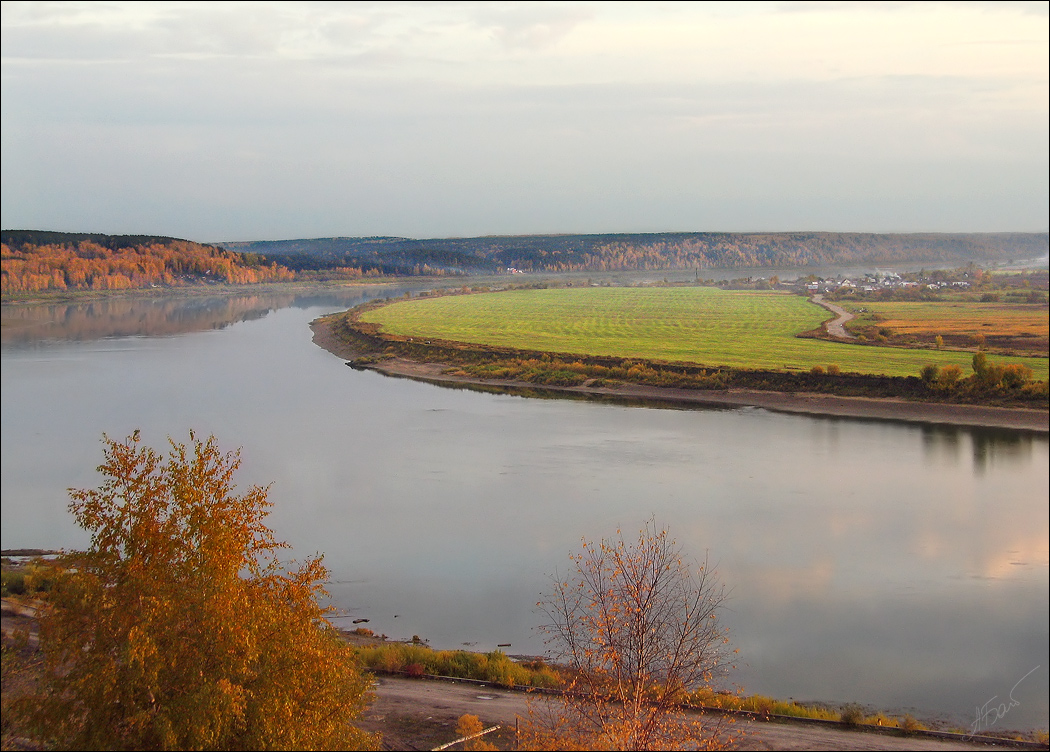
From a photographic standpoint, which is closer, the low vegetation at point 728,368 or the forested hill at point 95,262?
the forested hill at point 95,262

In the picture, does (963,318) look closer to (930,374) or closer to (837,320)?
(837,320)

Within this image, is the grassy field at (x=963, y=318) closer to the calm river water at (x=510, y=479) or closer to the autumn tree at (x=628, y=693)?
the calm river water at (x=510, y=479)

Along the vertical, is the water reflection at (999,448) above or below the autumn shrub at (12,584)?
below

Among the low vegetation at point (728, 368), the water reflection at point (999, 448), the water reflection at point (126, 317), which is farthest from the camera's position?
the low vegetation at point (728, 368)

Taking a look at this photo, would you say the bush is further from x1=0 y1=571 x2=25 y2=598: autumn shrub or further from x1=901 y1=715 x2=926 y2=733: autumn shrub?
x1=0 y1=571 x2=25 y2=598: autumn shrub

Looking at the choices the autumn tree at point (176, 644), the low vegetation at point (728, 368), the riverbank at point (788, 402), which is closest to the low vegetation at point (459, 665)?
the autumn tree at point (176, 644)

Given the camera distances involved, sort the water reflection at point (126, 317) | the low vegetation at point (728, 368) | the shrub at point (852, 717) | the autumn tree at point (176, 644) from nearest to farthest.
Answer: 1. the autumn tree at point (176, 644)
2. the shrub at point (852, 717)
3. the water reflection at point (126, 317)
4. the low vegetation at point (728, 368)

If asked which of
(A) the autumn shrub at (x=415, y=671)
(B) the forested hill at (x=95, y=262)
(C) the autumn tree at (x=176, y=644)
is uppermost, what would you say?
(B) the forested hill at (x=95, y=262)
